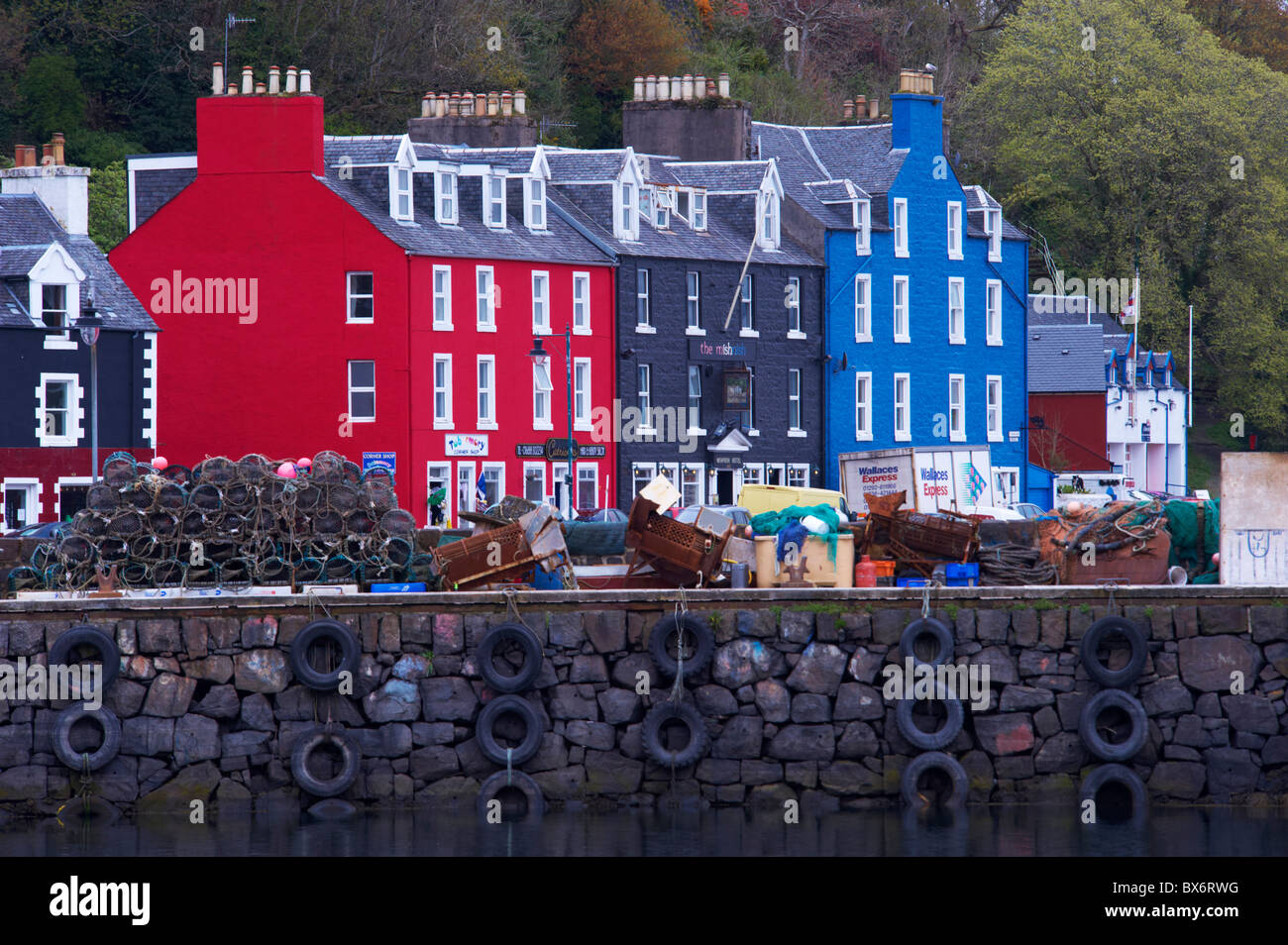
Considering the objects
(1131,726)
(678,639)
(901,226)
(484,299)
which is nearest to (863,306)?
(901,226)

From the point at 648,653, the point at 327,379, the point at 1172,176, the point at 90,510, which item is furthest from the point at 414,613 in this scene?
the point at 1172,176

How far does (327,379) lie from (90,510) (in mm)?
22277

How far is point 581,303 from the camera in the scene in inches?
2370

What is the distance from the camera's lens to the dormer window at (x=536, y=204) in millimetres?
60188

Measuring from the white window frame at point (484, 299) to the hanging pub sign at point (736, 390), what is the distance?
828 centimetres

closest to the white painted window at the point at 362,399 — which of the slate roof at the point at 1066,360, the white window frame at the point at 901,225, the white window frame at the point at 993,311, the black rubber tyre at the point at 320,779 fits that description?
the white window frame at the point at 901,225

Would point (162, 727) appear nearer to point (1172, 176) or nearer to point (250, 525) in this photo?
point (250, 525)

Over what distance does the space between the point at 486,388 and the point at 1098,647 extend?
28.8 metres

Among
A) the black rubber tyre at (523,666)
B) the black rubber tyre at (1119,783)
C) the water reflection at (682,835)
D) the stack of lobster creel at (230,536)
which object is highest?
the stack of lobster creel at (230,536)

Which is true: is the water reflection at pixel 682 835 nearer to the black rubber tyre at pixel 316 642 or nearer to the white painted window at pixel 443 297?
the black rubber tyre at pixel 316 642

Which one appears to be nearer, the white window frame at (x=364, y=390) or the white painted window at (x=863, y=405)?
the white window frame at (x=364, y=390)
